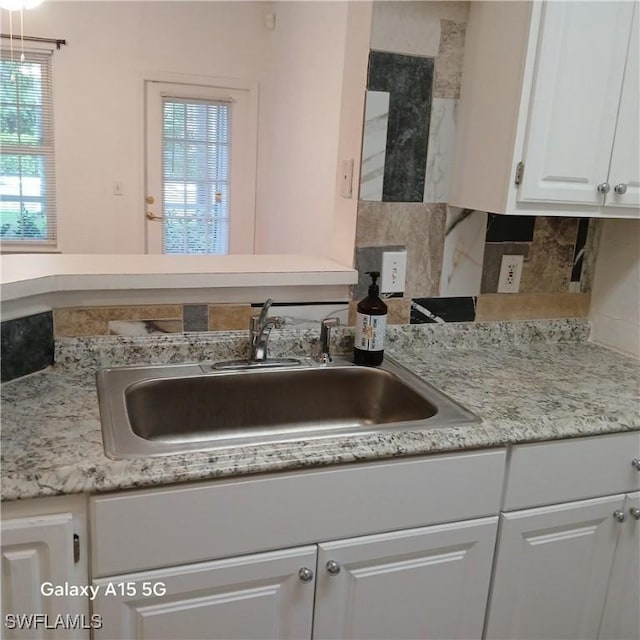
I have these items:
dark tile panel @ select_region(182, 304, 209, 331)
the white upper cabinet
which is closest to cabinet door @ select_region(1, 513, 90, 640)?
dark tile panel @ select_region(182, 304, 209, 331)

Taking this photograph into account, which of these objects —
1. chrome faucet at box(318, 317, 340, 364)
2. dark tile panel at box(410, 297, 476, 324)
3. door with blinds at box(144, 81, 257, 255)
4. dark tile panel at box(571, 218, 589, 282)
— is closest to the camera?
chrome faucet at box(318, 317, 340, 364)

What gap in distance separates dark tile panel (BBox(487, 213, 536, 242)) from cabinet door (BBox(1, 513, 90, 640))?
1.36 m

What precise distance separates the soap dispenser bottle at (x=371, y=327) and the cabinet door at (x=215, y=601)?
0.59m

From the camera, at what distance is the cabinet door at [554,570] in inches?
55.1

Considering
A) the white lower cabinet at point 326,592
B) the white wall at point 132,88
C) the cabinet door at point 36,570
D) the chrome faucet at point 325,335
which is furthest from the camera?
the white wall at point 132,88

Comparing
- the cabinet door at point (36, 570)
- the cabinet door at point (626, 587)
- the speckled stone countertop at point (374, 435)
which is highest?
the speckled stone countertop at point (374, 435)

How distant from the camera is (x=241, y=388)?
1606mm

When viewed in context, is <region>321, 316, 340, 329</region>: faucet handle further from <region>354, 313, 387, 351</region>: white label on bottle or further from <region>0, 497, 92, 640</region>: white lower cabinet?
<region>0, 497, 92, 640</region>: white lower cabinet

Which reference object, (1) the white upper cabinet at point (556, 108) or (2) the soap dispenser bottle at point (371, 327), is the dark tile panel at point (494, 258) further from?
(2) the soap dispenser bottle at point (371, 327)

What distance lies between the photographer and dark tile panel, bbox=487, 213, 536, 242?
1855 mm

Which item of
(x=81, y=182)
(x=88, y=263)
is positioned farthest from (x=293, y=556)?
(x=81, y=182)

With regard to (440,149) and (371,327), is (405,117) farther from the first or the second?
(371,327)

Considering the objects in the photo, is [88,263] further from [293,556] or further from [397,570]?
[397,570]

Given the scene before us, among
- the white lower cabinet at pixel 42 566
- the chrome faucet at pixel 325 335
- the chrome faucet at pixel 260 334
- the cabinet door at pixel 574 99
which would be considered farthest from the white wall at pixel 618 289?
the white lower cabinet at pixel 42 566
